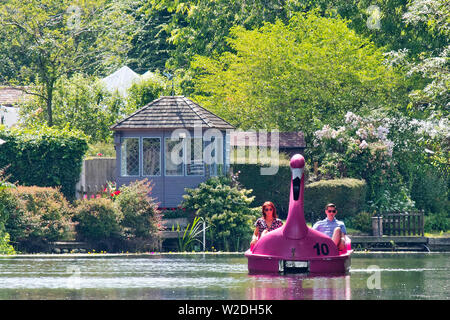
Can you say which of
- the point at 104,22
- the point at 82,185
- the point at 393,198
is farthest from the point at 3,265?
the point at 104,22

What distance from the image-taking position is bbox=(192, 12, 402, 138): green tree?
43.8m

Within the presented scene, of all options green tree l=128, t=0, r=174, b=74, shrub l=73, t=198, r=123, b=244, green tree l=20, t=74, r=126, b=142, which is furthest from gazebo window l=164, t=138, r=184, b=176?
green tree l=128, t=0, r=174, b=74

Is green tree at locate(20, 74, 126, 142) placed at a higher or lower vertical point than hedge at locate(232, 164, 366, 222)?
higher

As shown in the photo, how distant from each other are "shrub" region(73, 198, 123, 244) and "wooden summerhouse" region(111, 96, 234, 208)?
4179 mm

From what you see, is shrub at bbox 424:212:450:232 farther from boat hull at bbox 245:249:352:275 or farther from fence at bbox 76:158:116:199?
boat hull at bbox 245:249:352:275

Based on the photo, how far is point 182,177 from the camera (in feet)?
123

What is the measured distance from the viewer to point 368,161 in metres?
40.2

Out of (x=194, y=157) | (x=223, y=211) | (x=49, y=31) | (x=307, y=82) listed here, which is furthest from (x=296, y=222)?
(x=49, y=31)

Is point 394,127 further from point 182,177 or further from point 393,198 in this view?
point 182,177

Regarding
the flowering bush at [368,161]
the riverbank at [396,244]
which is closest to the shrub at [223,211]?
the riverbank at [396,244]

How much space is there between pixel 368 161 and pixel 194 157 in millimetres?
7033

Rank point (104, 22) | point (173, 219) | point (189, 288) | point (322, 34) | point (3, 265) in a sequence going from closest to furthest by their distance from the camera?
1. point (189, 288)
2. point (3, 265)
3. point (173, 219)
4. point (322, 34)
5. point (104, 22)

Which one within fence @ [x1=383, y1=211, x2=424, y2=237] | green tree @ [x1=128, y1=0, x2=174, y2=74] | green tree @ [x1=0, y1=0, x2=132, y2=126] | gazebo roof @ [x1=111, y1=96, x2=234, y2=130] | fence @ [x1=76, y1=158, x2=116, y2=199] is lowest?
fence @ [x1=383, y1=211, x2=424, y2=237]
